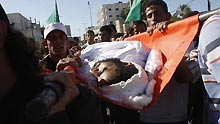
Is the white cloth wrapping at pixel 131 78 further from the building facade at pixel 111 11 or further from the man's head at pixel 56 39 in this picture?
the building facade at pixel 111 11

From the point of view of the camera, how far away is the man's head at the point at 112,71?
2318mm

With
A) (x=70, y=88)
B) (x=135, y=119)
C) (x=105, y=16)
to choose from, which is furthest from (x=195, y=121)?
(x=105, y=16)

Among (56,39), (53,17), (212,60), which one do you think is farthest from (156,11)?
(53,17)

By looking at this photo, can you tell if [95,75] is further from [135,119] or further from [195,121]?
[195,121]

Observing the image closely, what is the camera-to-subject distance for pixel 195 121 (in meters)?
2.81

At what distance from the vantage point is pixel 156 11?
3414 mm

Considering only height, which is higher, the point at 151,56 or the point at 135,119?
the point at 151,56

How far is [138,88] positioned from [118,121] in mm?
668

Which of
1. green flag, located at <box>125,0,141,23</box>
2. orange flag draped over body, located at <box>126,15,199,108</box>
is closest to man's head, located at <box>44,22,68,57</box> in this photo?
green flag, located at <box>125,0,141,23</box>

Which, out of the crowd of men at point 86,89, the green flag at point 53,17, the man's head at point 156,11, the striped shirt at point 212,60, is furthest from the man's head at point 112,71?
the green flag at point 53,17

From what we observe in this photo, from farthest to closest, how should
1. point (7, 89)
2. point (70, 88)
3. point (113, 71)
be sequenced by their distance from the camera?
point (113, 71), point (7, 89), point (70, 88)

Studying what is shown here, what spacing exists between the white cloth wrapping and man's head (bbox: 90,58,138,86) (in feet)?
0.12

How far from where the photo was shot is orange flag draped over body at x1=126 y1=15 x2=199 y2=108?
7.53 feet

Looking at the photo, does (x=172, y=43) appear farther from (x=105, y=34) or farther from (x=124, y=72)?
(x=105, y=34)
